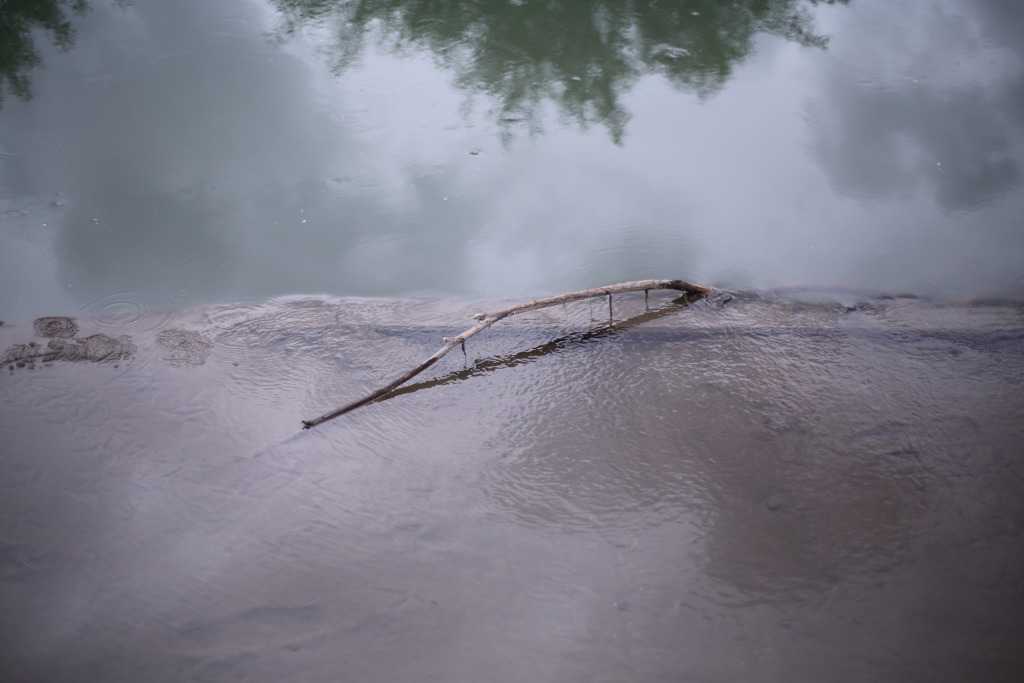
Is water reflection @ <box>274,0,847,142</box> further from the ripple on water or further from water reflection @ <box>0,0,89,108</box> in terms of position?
the ripple on water

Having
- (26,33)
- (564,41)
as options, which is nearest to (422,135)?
(564,41)

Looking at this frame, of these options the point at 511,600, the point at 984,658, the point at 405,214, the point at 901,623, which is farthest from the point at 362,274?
the point at 984,658

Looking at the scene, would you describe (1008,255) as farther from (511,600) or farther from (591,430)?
(511,600)

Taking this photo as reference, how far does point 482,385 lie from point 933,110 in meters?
2.99

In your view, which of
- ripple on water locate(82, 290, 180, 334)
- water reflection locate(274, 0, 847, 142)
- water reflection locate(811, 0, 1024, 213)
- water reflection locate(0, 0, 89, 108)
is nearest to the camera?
ripple on water locate(82, 290, 180, 334)

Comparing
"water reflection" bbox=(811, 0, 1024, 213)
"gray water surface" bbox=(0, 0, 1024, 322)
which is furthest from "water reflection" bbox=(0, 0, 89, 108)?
"water reflection" bbox=(811, 0, 1024, 213)

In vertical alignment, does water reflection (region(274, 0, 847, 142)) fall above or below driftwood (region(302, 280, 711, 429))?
above

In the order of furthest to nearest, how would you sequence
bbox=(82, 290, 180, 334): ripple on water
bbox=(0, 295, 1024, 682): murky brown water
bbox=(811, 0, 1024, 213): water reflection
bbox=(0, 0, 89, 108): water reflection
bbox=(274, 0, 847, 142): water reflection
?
bbox=(0, 0, 89, 108): water reflection → bbox=(274, 0, 847, 142): water reflection → bbox=(811, 0, 1024, 213): water reflection → bbox=(82, 290, 180, 334): ripple on water → bbox=(0, 295, 1024, 682): murky brown water

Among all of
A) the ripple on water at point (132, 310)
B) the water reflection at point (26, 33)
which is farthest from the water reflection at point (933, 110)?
the water reflection at point (26, 33)

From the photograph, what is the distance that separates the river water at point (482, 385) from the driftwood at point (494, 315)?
3.3 inches

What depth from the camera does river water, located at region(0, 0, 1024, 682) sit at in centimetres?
179

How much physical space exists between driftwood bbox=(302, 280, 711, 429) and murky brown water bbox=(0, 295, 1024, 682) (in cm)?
6

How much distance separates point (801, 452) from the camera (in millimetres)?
2178

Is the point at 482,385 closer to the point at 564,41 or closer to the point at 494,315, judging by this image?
the point at 494,315
